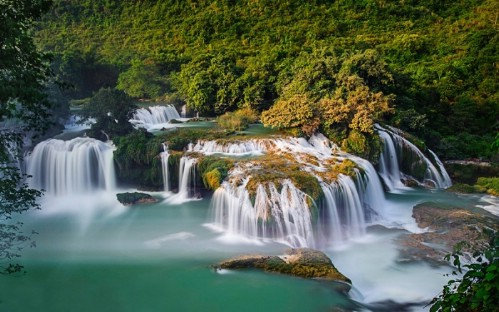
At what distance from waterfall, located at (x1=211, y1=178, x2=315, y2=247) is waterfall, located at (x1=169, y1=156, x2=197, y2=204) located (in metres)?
2.42

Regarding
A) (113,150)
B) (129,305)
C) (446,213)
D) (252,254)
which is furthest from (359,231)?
(113,150)

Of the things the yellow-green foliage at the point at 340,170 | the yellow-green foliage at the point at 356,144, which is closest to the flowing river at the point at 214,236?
the yellow-green foliage at the point at 340,170

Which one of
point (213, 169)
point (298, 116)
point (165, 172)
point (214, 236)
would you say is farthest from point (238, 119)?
point (214, 236)

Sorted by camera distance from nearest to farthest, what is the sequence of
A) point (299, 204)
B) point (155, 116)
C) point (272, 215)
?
point (272, 215) → point (299, 204) → point (155, 116)

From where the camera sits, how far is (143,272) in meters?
9.81

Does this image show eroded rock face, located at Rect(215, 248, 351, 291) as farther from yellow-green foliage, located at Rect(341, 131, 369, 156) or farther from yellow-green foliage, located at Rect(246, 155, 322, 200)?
yellow-green foliage, located at Rect(341, 131, 369, 156)

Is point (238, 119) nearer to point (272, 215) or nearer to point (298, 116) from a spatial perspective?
point (298, 116)

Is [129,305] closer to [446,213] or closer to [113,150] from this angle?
[113,150]

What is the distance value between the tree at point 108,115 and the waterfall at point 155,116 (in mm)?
2619

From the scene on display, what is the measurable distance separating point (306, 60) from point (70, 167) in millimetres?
13940

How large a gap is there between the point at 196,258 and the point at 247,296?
2.19m

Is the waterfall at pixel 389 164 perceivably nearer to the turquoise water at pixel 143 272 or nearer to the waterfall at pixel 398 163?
the waterfall at pixel 398 163

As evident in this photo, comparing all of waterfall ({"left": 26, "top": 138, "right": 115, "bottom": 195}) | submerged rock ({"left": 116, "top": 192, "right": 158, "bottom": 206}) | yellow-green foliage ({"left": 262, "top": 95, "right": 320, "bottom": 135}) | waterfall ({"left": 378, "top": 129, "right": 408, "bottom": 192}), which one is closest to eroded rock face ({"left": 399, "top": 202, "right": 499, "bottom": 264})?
waterfall ({"left": 378, "top": 129, "right": 408, "bottom": 192})

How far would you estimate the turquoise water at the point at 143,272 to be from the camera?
855cm
